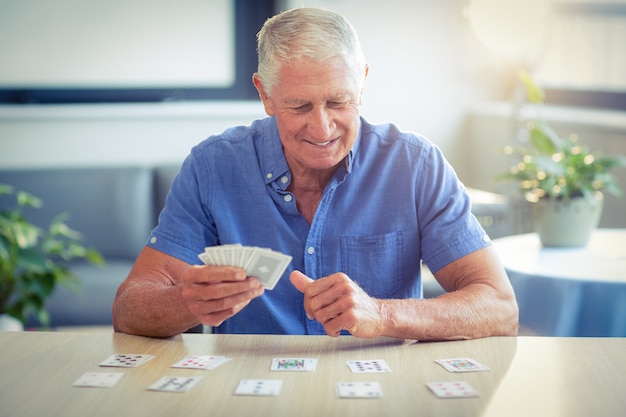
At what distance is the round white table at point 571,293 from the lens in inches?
104

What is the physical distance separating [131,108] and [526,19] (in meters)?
2.22

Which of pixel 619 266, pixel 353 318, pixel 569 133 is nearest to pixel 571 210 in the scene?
pixel 619 266

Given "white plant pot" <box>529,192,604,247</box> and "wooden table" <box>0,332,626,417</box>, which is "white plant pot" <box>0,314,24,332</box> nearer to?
"wooden table" <box>0,332,626,417</box>

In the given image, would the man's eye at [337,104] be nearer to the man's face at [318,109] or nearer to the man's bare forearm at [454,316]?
the man's face at [318,109]

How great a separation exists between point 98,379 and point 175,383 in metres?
0.14

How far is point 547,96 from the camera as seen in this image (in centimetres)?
485

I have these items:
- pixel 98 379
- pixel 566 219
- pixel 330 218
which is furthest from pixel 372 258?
pixel 566 219

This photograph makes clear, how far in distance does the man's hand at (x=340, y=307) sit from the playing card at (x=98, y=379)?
39cm

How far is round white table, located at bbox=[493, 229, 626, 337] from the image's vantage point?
8.67ft

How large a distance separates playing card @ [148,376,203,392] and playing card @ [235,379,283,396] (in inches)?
3.2

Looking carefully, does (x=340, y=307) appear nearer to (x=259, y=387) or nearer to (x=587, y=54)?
(x=259, y=387)

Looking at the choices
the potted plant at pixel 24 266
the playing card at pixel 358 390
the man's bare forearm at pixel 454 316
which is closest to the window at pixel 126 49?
the potted plant at pixel 24 266

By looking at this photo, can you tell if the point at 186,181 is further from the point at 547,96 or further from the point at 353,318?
the point at 547,96

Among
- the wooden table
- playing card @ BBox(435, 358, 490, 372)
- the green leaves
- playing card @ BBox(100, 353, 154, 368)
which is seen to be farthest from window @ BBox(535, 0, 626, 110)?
playing card @ BBox(100, 353, 154, 368)
